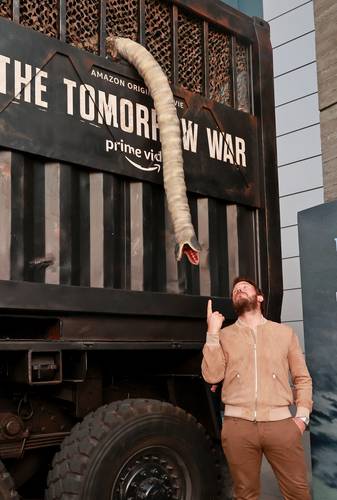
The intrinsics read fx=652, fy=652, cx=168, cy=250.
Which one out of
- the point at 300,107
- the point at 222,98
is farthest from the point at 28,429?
the point at 300,107

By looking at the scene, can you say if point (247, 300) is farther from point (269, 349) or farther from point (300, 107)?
point (300, 107)

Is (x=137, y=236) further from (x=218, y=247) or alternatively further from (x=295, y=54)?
(x=295, y=54)

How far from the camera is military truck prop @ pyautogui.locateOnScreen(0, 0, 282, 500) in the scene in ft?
10.4

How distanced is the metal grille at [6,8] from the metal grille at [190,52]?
4.01ft

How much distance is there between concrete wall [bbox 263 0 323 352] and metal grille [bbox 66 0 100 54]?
6.62 m

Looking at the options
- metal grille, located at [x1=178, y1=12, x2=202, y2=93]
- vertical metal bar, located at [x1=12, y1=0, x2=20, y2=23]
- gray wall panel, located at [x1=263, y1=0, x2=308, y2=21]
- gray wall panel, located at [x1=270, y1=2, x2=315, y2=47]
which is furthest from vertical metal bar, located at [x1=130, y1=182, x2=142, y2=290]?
gray wall panel, located at [x1=263, y1=0, x2=308, y2=21]

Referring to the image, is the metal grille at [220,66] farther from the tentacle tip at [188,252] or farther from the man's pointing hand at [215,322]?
the man's pointing hand at [215,322]

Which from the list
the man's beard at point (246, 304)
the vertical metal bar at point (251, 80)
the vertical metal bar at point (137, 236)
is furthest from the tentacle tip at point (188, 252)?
the vertical metal bar at point (251, 80)

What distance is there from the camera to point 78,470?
3170 millimetres

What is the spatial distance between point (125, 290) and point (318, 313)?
1424 millimetres

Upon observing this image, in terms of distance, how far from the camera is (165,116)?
12.1ft

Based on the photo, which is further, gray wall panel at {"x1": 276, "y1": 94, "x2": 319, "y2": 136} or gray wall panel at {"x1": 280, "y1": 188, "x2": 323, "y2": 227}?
gray wall panel at {"x1": 276, "y1": 94, "x2": 319, "y2": 136}

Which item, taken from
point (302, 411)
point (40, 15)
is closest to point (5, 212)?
point (40, 15)

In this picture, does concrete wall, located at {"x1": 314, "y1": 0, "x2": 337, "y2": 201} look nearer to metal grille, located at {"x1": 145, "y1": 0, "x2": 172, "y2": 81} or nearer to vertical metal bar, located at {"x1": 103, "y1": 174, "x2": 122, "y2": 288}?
metal grille, located at {"x1": 145, "y1": 0, "x2": 172, "y2": 81}
